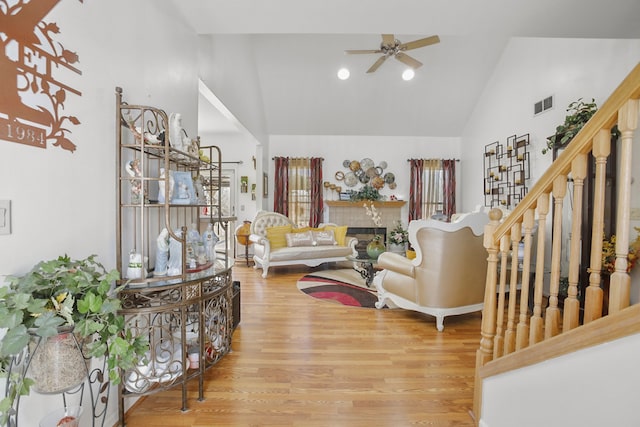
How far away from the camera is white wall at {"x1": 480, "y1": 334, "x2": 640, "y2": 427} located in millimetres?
977

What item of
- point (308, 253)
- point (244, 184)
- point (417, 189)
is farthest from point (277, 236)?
point (417, 189)

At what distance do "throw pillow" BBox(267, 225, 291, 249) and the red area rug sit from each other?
2.38 feet

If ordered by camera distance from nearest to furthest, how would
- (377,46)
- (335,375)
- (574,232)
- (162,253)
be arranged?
(574,232), (162,253), (335,375), (377,46)

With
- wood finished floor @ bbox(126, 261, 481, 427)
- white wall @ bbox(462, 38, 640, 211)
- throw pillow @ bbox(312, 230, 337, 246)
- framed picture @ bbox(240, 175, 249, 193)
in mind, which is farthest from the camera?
framed picture @ bbox(240, 175, 249, 193)

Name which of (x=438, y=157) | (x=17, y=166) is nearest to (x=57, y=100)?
(x=17, y=166)

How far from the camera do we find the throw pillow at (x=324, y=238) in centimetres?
561

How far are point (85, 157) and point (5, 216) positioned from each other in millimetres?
464

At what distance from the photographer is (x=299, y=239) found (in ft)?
18.0

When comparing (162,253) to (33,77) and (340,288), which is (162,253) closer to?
(33,77)

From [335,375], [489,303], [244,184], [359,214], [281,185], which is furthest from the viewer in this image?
[244,184]

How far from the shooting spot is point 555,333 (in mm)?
1346

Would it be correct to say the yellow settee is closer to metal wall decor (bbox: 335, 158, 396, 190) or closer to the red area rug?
the red area rug

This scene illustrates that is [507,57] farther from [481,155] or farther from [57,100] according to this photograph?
[57,100]

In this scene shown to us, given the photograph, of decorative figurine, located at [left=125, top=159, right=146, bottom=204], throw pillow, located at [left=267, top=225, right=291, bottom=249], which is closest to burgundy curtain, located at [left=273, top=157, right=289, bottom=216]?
throw pillow, located at [left=267, top=225, right=291, bottom=249]
